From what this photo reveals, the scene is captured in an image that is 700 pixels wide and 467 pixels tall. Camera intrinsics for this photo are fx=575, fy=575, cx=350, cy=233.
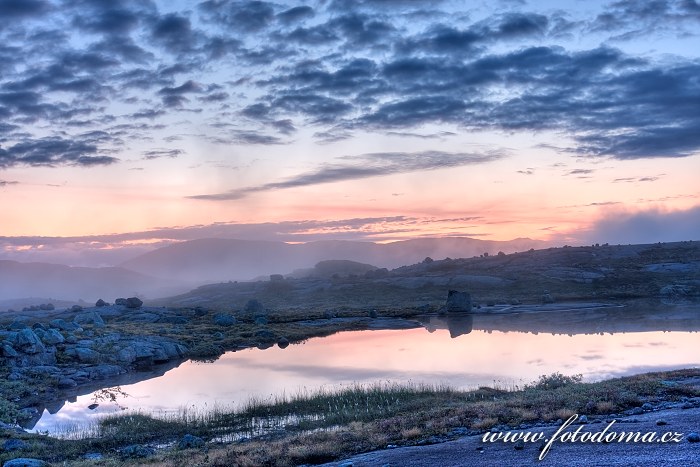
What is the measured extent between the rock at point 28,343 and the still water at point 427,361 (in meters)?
12.1

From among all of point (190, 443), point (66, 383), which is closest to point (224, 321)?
point (66, 383)

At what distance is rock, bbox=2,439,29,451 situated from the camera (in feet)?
78.2

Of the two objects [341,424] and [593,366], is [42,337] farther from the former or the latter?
[593,366]

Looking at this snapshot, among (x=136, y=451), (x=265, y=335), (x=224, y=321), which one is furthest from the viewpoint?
(x=224, y=321)

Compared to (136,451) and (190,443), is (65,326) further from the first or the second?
(190,443)

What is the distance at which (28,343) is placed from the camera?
2057 inches

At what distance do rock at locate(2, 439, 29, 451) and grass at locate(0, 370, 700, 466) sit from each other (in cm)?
40

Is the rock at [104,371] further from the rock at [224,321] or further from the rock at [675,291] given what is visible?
the rock at [675,291]

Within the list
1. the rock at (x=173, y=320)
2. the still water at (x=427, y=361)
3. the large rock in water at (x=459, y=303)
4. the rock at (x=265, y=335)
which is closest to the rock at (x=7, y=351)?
the still water at (x=427, y=361)

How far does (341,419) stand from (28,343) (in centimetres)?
3807

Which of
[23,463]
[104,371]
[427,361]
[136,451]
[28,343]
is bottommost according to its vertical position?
[427,361]

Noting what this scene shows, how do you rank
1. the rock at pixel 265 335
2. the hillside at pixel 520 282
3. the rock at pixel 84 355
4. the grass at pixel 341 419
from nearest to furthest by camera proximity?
the grass at pixel 341 419 < the rock at pixel 84 355 < the rock at pixel 265 335 < the hillside at pixel 520 282

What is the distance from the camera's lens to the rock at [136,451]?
2302cm

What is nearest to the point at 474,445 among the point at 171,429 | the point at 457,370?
the point at 171,429
